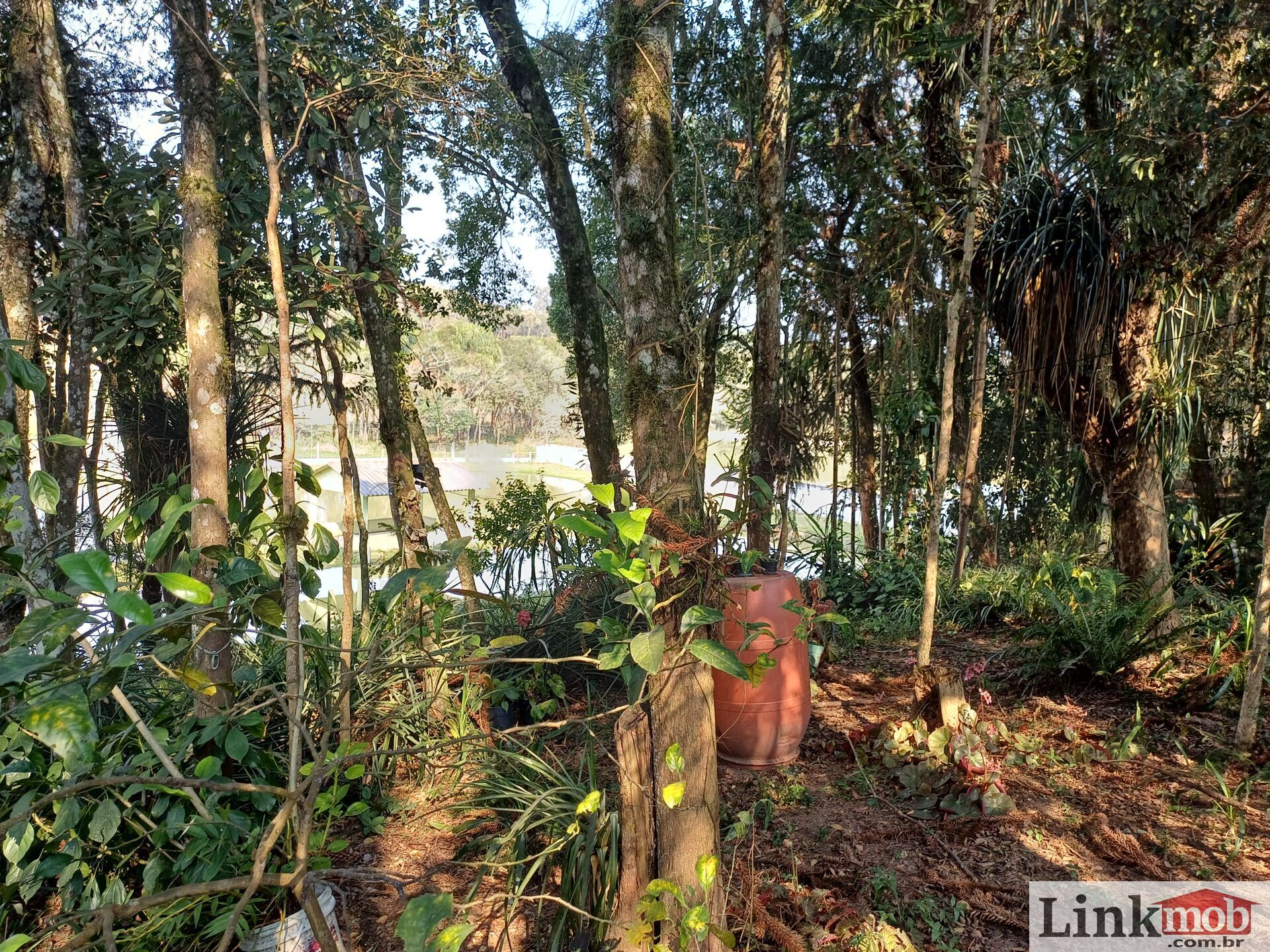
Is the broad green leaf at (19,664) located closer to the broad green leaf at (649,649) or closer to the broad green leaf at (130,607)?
the broad green leaf at (130,607)

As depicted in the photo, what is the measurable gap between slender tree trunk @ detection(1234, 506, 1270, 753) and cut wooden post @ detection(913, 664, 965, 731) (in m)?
0.97

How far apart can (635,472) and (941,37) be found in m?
2.81

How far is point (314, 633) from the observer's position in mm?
2627

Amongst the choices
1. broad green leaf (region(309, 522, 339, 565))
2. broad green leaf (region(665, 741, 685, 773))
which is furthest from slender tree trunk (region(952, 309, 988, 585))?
broad green leaf (region(309, 522, 339, 565))

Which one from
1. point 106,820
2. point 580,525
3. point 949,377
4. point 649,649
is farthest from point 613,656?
point 949,377

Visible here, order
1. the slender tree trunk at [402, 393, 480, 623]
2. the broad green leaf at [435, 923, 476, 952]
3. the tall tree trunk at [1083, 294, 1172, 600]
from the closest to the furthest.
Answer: the broad green leaf at [435, 923, 476, 952] → the tall tree trunk at [1083, 294, 1172, 600] → the slender tree trunk at [402, 393, 480, 623]

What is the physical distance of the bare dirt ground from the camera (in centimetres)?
205

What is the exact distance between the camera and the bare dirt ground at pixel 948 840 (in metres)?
2.05

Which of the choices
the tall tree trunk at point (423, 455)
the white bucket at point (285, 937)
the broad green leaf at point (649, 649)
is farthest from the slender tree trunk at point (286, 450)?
the tall tree trunk at point (423, 455)

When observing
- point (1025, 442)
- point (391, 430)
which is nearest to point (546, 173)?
point (391, 430)

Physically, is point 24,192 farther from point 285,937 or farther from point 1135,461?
point 1135,461

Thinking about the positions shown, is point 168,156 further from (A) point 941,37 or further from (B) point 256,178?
(A) point 941,37

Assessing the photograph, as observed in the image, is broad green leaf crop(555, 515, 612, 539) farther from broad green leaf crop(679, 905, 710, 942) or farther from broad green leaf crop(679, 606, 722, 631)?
broad green leaf crop(679, 905, 710, 942)

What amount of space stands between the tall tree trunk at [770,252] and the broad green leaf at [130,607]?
2.95 metres
